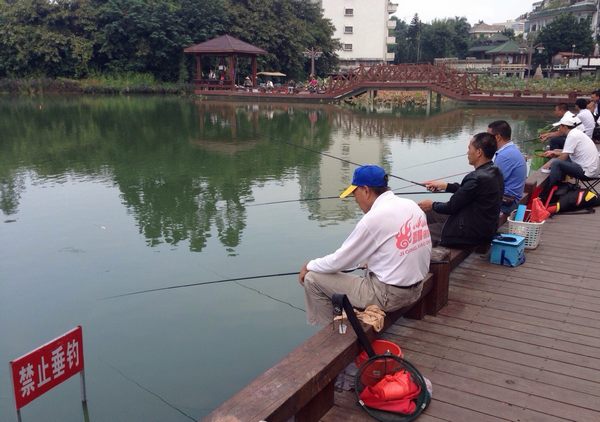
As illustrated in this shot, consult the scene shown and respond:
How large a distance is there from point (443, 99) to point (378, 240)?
89.0ft

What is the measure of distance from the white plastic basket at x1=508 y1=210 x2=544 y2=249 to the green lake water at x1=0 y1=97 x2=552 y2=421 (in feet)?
5.33

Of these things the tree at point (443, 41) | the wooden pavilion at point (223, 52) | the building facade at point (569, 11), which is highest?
the building facade at point (569, 11)

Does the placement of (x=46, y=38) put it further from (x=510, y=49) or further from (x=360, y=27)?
(x=510, y=49)

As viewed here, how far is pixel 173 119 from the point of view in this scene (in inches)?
674

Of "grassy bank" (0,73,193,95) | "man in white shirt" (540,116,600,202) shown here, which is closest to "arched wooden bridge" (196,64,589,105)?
"grassy bank" (0,73,193,95)

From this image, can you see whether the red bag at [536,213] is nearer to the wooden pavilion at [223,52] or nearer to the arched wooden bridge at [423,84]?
the arched wooden bridge at [423,84]

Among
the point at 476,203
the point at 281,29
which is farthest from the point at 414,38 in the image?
the point at 476,203

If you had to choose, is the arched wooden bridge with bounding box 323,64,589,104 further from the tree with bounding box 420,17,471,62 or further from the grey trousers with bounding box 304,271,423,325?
the tree with bounding box 420,17,471,62

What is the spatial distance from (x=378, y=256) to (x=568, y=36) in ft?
140

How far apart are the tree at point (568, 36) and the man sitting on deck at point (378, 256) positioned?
4173cm

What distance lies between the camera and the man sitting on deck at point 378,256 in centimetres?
225

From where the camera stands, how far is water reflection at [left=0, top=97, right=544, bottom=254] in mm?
6793

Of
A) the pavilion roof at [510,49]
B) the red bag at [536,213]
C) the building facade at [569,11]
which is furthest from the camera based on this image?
the building facade at [569,11]

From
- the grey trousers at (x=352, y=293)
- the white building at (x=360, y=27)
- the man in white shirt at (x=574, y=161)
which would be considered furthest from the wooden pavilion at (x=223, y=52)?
the grey trousers at (x=352, y=293)
